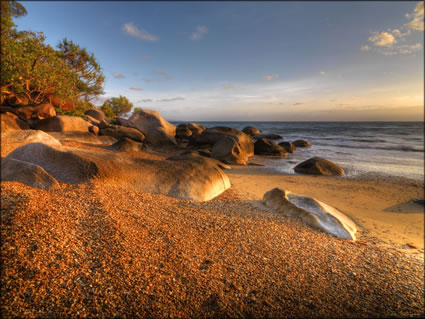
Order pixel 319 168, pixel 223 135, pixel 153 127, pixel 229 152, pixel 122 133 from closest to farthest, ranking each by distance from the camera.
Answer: pixel 319 168, pixel 229 152, pixel 223 135, pixel 122 133, pixel 153 127

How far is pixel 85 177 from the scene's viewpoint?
14.6 ft

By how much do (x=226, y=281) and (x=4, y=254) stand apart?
2.40 meters

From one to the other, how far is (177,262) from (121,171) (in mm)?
2904

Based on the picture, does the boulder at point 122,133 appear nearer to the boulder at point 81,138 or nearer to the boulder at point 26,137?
the boulder at point 81,138

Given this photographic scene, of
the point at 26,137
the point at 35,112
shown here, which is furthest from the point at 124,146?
the point at 35,112

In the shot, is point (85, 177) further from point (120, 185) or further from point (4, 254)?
point (4, 254)

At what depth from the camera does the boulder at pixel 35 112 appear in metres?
13.7

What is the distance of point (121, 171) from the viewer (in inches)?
188

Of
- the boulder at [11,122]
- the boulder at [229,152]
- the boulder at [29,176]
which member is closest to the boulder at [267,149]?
the boulder at [229,152]

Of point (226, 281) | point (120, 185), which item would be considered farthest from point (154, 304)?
point (120, 185)

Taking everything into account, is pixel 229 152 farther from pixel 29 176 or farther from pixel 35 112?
pixel 35 112

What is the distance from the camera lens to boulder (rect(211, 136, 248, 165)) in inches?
500

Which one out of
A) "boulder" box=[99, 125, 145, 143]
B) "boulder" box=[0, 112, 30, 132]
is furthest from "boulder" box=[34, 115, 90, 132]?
"boulder" box=[99, 125, 145, 143]

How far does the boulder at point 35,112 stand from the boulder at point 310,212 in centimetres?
1592
